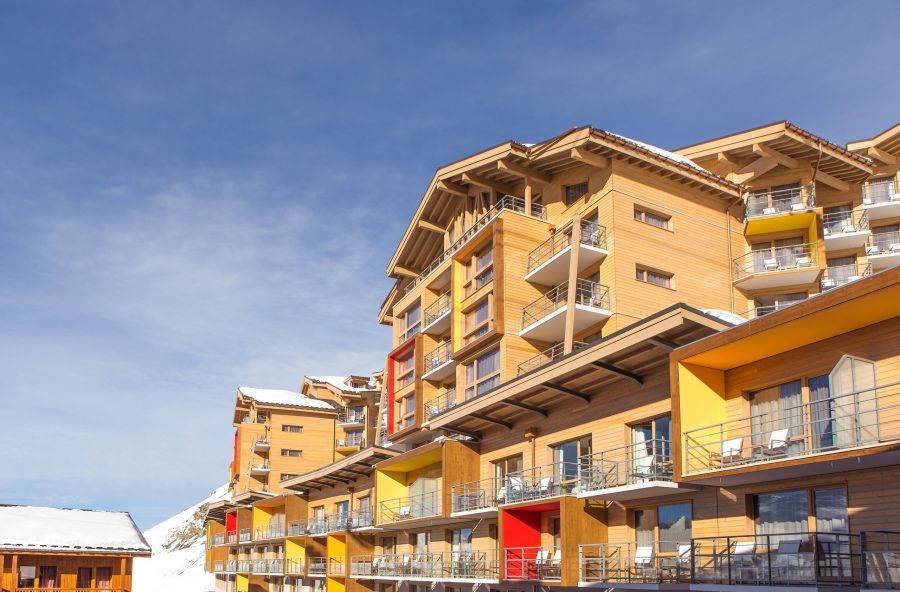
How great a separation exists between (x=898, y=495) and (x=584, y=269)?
62.3 feet

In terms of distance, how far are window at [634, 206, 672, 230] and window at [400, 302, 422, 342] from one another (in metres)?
14.4

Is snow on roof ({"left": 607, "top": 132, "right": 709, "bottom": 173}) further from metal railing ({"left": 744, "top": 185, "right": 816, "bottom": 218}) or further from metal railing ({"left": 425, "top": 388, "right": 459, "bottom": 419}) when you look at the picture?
metal railing ({"left": 425, "top": 388, "right": 459, "bottom": 419})

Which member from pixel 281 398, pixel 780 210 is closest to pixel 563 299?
pixel 780 210


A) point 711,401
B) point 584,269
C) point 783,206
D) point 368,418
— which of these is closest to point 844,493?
point 711,401

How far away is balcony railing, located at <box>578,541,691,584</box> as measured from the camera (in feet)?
72.5

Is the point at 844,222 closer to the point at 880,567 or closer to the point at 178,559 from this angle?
the point at 880,567

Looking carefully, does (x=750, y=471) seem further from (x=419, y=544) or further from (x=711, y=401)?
(x=419, y=544)

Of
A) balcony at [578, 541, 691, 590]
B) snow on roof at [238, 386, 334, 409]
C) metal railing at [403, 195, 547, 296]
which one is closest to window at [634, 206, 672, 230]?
metal railing at [403, 195, 547, 296]

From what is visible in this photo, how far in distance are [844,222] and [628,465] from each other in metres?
23.5

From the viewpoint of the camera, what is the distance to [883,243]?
143 feet

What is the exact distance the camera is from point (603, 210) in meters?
34.8

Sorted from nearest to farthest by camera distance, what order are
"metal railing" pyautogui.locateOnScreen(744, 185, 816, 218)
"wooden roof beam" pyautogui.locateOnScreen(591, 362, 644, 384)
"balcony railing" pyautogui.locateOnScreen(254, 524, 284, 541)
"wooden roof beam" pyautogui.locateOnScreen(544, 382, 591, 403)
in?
1. "wooden roof beam" pyautogui.locateOnScreen(591, 362, 644, 384)
2. "wooden roof beam" pyautogui.locateOnScreen(544, 382, 591, 403)
3. "metal railing" pyautogui.locateOnScreen(744, 185, 816, 218)
4. "balcony railing" pyautogui.locateOnScreen(254, 524, 284, 541)

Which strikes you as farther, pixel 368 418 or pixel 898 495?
pixel 368 418

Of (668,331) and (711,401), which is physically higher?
(668,331)
